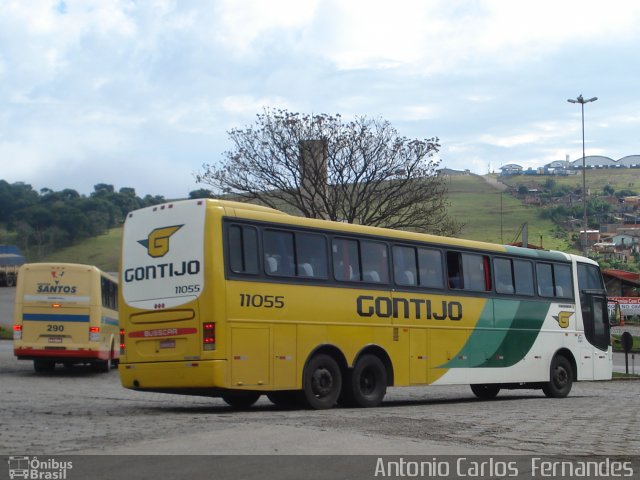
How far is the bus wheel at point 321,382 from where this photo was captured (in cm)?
1590

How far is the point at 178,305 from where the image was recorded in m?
15.0

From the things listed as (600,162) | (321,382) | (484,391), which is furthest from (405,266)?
(600,162)

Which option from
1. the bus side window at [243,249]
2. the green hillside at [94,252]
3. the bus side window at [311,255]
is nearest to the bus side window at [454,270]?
the bus side window at [311,255]

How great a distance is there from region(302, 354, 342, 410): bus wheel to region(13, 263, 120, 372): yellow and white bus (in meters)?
12.8

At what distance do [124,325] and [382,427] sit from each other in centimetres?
578

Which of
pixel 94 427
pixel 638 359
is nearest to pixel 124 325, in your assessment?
pixel 94 427

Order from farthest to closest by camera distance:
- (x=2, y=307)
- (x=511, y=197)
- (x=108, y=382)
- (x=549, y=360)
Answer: (x=511, y=197) → (x=2, y=307) → (x=108, y=382) → (x=549, y=360)

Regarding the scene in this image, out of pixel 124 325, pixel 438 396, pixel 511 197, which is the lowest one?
pixel 438 396

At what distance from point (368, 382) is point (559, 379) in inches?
276

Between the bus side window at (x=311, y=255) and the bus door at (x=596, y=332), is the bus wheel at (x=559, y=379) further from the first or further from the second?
the bus side window at (x=311, y=255)

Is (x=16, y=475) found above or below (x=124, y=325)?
below

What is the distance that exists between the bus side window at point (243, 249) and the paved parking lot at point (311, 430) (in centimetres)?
239

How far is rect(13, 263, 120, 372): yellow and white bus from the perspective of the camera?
89.5 ft

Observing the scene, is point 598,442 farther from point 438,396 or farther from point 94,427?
point 438,396
